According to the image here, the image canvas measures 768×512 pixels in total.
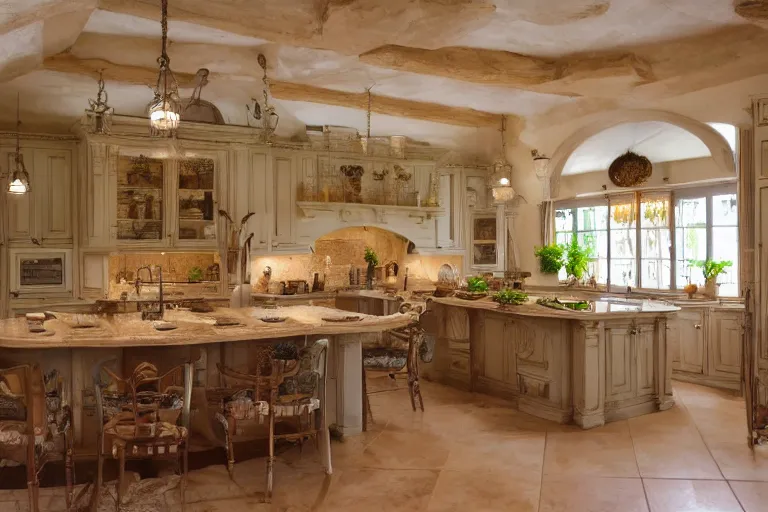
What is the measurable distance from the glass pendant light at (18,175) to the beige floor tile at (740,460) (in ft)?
22.3

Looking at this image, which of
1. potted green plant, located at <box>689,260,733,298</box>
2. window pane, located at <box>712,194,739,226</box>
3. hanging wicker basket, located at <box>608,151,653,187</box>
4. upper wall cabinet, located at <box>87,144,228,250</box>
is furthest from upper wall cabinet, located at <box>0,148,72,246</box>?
window pane, located at <box>712,194,739,226</box>

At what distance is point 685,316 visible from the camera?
6910mm

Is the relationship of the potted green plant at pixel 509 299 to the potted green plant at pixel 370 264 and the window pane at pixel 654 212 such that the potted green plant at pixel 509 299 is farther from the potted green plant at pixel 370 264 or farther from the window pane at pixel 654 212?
the potted green plant at pixel 370 264

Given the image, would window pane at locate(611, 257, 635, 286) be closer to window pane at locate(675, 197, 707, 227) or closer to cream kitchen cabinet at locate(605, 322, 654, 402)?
window pane at locate(675, 197, 707, 227)

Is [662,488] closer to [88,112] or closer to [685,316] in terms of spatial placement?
[685,316]

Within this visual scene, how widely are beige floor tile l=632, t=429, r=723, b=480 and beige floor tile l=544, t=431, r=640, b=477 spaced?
0.08 meters

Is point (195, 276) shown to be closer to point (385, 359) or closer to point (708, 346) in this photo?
point (385, 359)

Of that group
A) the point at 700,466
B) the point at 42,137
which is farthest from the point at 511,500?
the point at 42,137

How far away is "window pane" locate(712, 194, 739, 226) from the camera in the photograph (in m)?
7.27

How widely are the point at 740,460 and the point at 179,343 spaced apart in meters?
3.95

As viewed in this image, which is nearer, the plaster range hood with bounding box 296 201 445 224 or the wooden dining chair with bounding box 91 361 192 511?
the wooden dining chair with bounding box 91 361 192 511

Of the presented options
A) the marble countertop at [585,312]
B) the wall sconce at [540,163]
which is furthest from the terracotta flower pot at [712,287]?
the wall sconce at [540,163]

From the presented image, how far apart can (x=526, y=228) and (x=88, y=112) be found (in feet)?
20.3

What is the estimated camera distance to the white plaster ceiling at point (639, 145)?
25.2 ft
